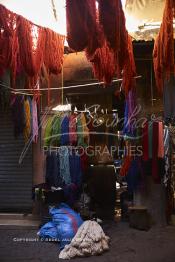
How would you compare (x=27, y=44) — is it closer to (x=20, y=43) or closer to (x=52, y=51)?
(x=20, y=43)

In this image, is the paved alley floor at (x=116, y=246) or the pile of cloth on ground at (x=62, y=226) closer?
the paved alley floor at (x=116, y=246)

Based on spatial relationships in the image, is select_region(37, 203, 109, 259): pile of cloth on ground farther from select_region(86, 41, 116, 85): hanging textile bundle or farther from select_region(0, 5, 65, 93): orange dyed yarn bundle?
select_region(0, 5, 65, 93): orange dyed yarn bundle

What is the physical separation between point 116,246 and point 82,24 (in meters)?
5.08

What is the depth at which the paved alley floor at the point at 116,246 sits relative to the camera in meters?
6.78

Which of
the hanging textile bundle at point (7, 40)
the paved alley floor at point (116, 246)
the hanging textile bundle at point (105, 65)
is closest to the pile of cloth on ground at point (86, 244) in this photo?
the paved alley floor at point (116, 246)

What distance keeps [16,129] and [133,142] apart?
3.21 meters

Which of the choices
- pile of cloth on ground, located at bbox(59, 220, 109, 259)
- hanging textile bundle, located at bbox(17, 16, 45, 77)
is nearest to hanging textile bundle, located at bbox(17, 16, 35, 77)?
hanging textile bundle, located at bbox(17, 16, 45, 77)

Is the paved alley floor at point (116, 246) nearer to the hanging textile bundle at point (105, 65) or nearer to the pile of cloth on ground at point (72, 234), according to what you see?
the pile of cloth on ground at point (72, 234)

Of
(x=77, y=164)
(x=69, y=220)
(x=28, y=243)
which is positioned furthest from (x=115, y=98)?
(x=28, y=243)

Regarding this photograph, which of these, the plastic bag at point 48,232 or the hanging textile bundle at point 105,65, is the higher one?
the hanging textile bundle at point 105,65

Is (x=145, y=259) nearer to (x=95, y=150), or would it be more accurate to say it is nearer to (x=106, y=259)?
(x=106, y=259)

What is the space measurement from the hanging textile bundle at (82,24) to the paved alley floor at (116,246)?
4.31 metres

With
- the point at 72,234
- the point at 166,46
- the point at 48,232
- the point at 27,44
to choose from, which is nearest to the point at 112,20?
the point at 166,46

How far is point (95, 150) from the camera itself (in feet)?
32.2
